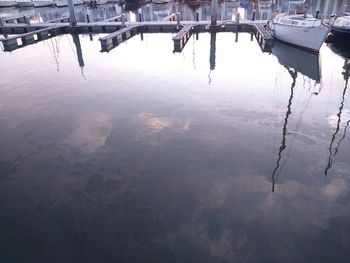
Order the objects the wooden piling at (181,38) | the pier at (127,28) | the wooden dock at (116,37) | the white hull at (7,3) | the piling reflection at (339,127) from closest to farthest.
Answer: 1. the piling reflection at (339,127)
2. the wooden piling at (181,38)
3. the wooden dock at (116,37)
4. the pier at (127,28)
5. the white hull at (7,3)

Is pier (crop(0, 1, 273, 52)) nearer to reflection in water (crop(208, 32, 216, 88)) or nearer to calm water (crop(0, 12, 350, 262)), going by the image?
reflection in water (crop(208, 32, 216, 88))

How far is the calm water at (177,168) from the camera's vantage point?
314 inches

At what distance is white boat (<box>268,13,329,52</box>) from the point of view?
81.2 ft

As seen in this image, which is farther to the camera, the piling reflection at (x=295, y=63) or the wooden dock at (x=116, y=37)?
the wooden dock at (x=116, y=37)

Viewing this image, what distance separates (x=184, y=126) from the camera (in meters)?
14.1

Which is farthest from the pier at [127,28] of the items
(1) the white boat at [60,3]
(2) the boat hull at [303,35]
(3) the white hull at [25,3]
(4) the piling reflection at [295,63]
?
(3) the white hull at [25,3]

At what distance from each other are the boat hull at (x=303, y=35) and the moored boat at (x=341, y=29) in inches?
252

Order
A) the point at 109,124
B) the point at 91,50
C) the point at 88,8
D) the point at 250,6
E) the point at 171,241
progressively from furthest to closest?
the point at 88,8 → the point at 250,6 → the point at 91,50 → the point at 109,124 → the point at 171,241

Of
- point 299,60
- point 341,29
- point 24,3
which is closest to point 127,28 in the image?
point 299,60

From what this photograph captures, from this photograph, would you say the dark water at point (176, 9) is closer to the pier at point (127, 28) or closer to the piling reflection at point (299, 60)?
the pier at point (127, 28)

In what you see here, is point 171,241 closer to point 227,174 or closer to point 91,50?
point 227,174

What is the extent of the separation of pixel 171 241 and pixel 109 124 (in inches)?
312

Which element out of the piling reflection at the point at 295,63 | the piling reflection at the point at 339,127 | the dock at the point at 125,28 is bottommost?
the piling reflection at the point at 339,127

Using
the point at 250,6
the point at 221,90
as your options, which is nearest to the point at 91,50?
the point at 221,90
